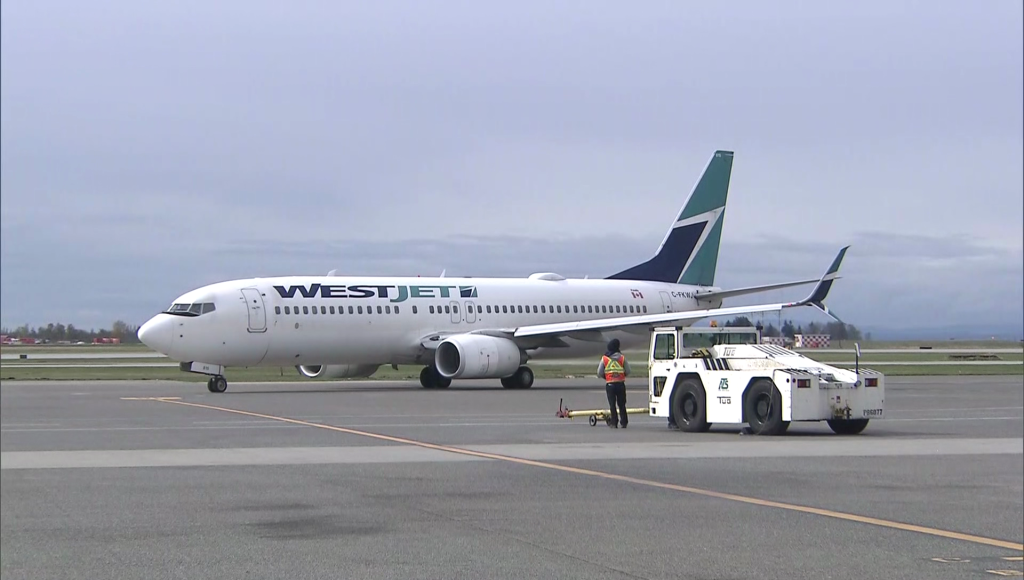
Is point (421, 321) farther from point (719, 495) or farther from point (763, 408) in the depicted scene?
point (719, 495)

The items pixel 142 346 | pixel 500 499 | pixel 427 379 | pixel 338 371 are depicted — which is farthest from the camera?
pixel 142 346

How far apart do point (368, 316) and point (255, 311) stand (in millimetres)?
3780

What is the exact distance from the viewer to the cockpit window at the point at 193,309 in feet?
120

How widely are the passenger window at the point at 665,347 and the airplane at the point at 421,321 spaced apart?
8.40 meters

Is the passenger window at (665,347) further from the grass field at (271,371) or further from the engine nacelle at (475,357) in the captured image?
the grass field at (271,371)

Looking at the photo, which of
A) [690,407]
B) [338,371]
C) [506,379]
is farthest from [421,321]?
[690,407]

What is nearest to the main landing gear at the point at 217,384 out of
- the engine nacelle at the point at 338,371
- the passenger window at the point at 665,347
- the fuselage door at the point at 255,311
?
the fuselage door at the point at 255,311

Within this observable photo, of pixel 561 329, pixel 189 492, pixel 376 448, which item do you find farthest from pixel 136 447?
pixel 561 329

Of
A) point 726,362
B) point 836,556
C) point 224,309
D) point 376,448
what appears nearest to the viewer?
point 836,556

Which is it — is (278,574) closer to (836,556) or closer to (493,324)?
(836,556)

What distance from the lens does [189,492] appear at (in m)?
13.9

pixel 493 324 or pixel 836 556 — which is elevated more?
pixel 493 324

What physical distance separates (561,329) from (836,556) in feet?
100

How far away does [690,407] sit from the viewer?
72.7 ft
